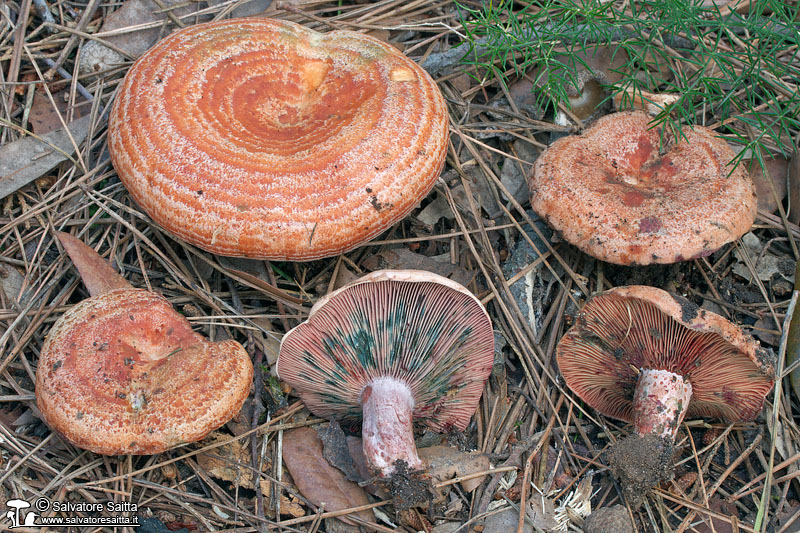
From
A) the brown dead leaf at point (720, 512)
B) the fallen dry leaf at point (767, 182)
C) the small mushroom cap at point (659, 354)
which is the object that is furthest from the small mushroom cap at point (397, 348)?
the fallen dry leaf at point (767, 182)

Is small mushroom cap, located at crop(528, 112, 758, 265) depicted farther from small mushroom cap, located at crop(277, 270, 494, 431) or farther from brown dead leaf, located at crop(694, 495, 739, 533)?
brown dead leaf, located at crop(694, 495, 739, 533)

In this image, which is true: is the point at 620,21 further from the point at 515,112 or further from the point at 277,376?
the point at 277,376

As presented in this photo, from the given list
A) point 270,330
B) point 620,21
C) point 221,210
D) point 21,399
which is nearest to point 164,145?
point 221,210

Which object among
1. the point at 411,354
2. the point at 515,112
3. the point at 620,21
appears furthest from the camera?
the point at 515,112

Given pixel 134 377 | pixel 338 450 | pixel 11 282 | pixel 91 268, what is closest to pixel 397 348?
pixel 338 450

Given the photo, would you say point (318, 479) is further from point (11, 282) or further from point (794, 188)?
point (794, 188)

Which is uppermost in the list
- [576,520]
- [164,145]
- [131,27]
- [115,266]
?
[131,27]
